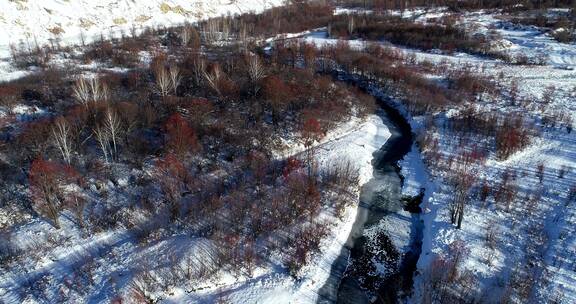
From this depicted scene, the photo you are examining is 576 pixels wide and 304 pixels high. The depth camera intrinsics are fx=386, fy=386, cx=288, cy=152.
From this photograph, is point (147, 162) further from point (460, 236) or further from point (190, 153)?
point (460, 236)

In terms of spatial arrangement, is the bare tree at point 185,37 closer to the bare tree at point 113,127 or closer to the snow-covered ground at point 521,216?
the bare tree at point 113,127

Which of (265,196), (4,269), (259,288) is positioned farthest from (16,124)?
(259,288)

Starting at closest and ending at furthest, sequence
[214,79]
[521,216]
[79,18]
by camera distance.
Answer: [521,216] → [214,79] → [79,18]

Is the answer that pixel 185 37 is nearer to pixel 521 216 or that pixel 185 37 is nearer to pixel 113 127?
pixel 113 127

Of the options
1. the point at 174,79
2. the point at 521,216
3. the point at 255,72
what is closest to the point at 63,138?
the point at 174,79

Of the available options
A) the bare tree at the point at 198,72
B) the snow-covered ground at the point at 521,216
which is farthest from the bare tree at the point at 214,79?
the snow-covered ground at the point at 521,216
